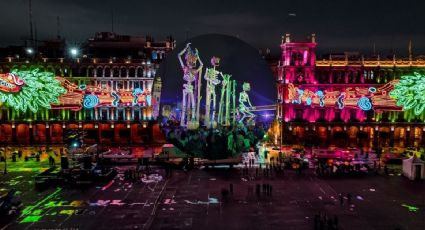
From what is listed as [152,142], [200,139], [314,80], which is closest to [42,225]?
[200,139]

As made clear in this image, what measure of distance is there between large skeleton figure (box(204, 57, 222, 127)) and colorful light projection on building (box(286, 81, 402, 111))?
30.8 m

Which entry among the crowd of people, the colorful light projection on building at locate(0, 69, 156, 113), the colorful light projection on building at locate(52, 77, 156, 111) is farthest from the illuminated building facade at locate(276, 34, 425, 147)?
the crowd of people

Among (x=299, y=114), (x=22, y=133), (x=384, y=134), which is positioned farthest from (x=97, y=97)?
(x=384, y=134)

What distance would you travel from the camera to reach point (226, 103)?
5859cm

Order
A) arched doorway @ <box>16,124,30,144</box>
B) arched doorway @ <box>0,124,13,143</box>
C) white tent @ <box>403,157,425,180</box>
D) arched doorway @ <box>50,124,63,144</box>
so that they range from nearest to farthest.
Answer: white tent @ <box>403,157,425,180</box> < arched doorway @ <box>0,124,13,143</box> < arched doorway @ <box>16,124,30,144</box> < arched doorway @ <box>50,124,63,144</box>

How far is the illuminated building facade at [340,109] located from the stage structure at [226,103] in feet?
99.1

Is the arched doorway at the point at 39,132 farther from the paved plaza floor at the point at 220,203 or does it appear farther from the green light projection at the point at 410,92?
the green light projection at the point at 410,92

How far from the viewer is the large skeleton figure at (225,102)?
192 feet

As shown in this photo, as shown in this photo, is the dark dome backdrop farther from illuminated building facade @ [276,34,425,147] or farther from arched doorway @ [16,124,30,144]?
arched doorway @ [16,124,30,144]

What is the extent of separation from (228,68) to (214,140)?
373 inches

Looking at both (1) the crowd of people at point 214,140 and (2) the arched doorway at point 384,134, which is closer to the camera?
(1) the crowd of people at point 214,140

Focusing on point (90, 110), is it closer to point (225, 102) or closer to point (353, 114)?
point (225, 102)

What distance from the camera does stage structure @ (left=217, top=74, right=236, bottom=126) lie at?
58.4 meters

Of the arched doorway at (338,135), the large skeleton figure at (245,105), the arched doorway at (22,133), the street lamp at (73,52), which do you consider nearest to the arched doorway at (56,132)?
the arched doorway at (22,133)
